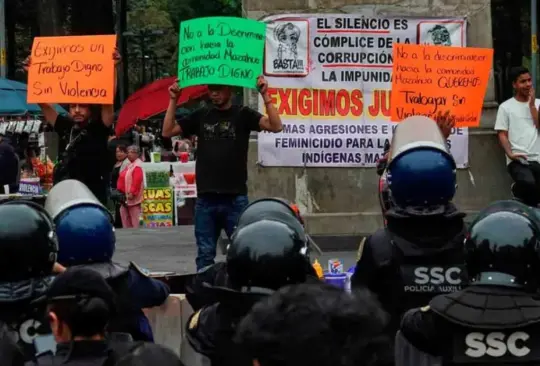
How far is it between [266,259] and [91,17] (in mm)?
29333

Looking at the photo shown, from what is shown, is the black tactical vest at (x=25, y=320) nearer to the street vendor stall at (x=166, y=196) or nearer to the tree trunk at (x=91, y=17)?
the street vendor stall at (x=166, y=196)

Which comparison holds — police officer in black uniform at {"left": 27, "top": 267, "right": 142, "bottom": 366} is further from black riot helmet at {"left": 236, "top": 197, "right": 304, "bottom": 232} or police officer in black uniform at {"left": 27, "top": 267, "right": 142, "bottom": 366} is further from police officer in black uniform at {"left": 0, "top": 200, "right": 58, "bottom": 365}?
black riot helmet at {"left": 236, "top": 197, "right": 304, "bottom": 232}

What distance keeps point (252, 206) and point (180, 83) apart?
4.60 m

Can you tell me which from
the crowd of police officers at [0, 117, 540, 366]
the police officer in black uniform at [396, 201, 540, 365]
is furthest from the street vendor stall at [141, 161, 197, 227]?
the police officer in black uniform at [396, 201, 540, 365]

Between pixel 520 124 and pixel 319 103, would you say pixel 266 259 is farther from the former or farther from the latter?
pixel 319 103

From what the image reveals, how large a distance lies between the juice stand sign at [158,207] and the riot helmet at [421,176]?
45.4ft

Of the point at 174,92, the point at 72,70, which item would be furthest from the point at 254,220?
the point at 72,70

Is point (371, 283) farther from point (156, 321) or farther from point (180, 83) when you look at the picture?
point (180, 83)

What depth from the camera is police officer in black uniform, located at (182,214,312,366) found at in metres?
3.78

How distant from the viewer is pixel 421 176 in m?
4.54

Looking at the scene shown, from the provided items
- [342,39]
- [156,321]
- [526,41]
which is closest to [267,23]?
[342,39]

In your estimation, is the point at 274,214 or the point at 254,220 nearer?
the point at 254,220

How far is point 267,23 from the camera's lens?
11.6 metres

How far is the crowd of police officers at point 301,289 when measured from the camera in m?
2.50
